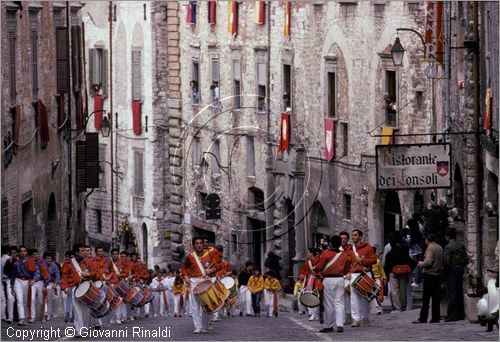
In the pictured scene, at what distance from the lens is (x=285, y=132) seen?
203 ft

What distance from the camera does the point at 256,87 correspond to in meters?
64.8

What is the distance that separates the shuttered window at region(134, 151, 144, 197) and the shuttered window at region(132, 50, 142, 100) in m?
2.00

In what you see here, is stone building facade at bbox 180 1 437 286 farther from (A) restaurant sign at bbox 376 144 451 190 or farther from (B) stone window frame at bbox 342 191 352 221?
(A) restaurant sign at bbox 376 144 451 190

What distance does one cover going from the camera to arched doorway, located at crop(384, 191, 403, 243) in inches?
2119

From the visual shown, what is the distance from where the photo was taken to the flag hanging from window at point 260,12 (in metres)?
63.2

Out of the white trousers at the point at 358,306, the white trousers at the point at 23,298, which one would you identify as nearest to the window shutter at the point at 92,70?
the white trousers at the point at 23,298

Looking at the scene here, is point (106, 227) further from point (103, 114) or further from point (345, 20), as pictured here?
point (345, 20)

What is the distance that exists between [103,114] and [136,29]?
14.8 ft

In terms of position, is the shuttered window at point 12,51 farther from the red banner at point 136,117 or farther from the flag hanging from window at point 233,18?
the red banner at point 136,117

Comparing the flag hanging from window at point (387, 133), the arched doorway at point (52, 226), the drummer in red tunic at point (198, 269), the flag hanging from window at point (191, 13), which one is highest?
the flag hanging from window at point (191, 13)

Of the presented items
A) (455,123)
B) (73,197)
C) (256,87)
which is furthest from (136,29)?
(455,123)

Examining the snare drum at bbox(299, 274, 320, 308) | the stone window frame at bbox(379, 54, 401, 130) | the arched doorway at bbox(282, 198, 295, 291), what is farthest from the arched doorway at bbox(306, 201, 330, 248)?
the snare drum at bbox(299, 274, 320, 308)

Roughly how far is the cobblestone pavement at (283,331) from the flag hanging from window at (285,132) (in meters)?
22.8

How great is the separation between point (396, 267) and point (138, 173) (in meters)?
36.0
